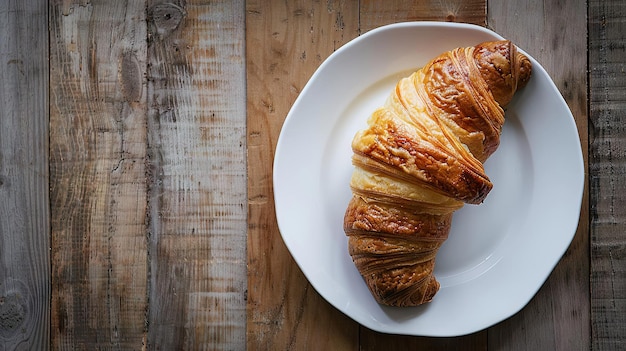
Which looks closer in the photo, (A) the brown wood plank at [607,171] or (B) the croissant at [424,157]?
(B) the croissant at [424,157]

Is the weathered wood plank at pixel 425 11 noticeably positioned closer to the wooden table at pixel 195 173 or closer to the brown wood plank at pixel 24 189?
the wooden table at pixel 195 173

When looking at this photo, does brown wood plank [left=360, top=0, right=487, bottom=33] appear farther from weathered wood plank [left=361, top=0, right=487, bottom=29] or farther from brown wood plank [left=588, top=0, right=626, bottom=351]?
brown wood plank [left=588, top=0, right=626, bottom=351]

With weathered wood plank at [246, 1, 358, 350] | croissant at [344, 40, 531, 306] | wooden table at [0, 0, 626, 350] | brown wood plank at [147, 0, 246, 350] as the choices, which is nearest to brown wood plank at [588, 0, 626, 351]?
wooden table at [0, 0, 626, 350]

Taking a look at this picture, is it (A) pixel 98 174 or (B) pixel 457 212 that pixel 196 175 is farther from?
(B) pixel 457 212

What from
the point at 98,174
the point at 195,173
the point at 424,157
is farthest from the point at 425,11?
the point at 98,174

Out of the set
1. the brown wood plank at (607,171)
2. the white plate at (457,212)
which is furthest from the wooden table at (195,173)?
the white plate at (457,212)

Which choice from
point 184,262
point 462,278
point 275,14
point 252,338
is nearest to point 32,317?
point 184,262

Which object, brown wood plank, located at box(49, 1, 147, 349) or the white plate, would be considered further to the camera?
brown wood plank, located at box(49, 1, 147, 349)
